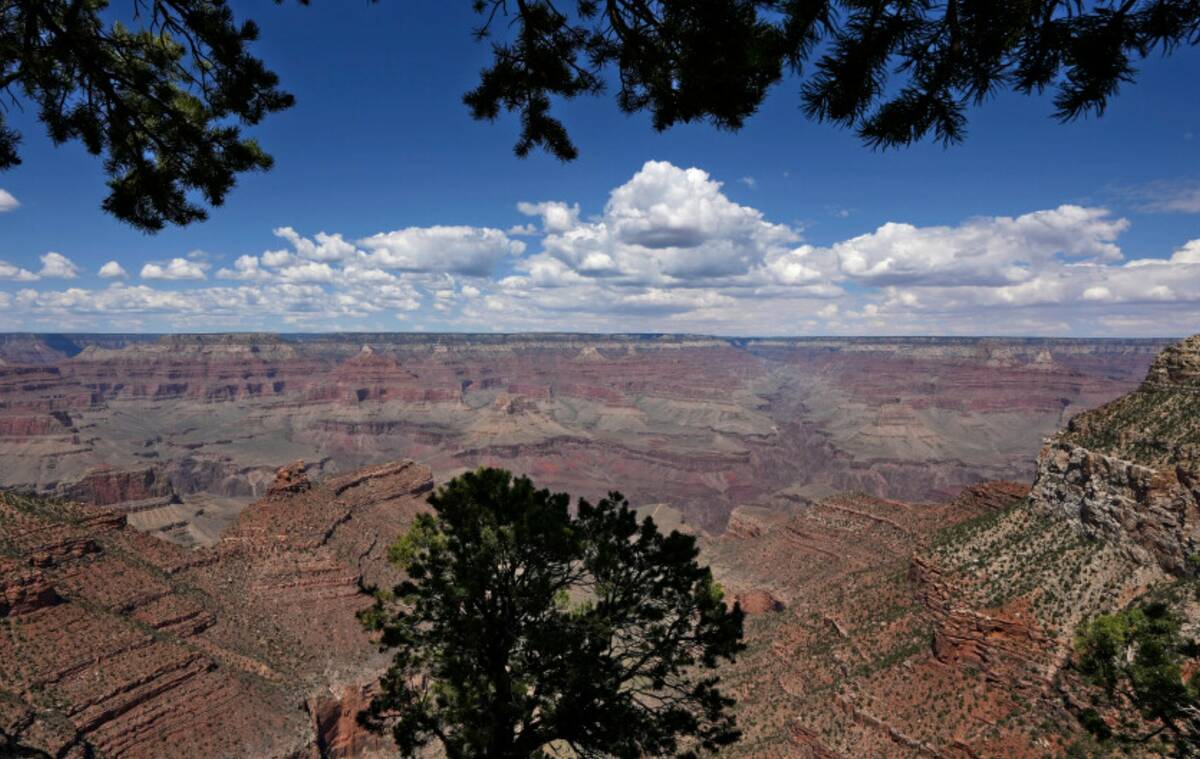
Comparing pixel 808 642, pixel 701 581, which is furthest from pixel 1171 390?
pixel 701 581

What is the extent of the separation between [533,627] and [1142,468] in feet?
115

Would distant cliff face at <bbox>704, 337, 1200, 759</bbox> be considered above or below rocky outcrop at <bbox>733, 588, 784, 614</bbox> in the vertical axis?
above

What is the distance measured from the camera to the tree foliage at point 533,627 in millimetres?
10797

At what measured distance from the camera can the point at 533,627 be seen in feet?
36.1

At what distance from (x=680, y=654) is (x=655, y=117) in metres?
9.69

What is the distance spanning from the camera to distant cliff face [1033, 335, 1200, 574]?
Result: 92.0 ft

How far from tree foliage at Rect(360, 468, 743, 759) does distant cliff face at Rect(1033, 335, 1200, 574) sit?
28.9 m

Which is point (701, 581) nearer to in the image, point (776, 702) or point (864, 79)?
point (864, 79)

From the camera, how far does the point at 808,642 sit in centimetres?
4259

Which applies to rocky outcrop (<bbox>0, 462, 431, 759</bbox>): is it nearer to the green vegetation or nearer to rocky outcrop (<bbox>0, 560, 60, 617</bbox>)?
rocky outcrop (<bbox>0, 560, 60, 617</bbox>)

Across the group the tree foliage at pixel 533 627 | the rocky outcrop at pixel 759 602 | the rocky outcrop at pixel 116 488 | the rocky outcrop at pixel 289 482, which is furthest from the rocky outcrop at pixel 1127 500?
the rocky outcrop at pixel 116 488

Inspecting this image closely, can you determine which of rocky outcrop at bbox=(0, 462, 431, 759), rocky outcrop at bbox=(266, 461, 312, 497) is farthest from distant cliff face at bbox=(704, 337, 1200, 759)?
rocky outcrop at bbox=(266, 461, 312, 497)

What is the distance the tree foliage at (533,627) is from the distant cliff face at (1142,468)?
28.9 metres

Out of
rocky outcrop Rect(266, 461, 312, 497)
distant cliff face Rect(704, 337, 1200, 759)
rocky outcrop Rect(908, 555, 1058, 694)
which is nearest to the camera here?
distant cliff face Rect(704, 337, 1200, 759)
